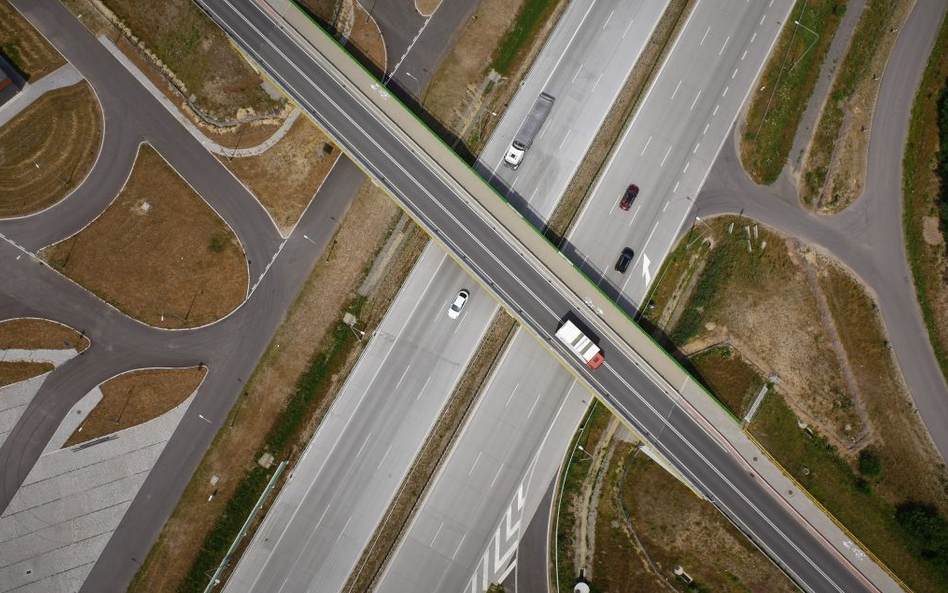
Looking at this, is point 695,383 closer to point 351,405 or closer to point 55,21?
point 351,405

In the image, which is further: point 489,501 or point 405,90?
point 405,90

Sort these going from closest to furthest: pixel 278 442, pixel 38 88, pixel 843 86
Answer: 1. pixel 278 442
2. pixel 38 88
3. pixel 843 86

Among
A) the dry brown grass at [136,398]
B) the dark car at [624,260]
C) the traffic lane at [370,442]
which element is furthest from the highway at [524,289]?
the dry brown grass at [136,398]

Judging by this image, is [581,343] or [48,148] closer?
[581,343]

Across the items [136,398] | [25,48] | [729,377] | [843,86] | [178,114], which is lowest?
[136,398]

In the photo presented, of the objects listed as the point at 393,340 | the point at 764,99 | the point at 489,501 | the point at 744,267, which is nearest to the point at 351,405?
the point at 393,340

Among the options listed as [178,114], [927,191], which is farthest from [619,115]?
[178,114]

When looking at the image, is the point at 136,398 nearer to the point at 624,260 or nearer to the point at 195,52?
the point at 195,52

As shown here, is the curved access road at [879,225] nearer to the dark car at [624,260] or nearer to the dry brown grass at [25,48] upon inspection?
the dark car at [624,260]
